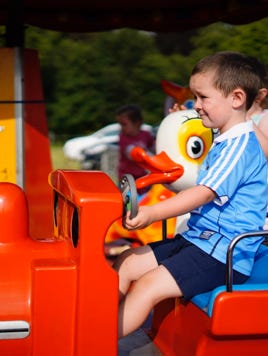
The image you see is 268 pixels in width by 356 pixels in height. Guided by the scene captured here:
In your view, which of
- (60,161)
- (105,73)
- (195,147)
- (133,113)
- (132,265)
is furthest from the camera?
(105,73)

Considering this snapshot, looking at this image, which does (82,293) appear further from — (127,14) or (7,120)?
(127,14)

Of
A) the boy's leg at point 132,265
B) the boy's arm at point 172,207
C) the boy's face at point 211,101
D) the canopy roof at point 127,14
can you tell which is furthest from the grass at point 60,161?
the boy's arm at point 172,207

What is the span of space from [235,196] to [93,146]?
7773 mm

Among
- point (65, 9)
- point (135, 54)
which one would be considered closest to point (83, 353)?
point (65, 9)

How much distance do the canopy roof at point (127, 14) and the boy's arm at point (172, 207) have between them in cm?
170

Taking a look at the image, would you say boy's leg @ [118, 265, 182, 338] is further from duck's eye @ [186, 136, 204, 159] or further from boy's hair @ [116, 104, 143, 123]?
boy's hair @ [116, 104, 143, 123]

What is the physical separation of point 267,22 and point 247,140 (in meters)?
2.88

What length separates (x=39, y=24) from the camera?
153 inches

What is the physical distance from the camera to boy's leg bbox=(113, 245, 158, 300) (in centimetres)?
230

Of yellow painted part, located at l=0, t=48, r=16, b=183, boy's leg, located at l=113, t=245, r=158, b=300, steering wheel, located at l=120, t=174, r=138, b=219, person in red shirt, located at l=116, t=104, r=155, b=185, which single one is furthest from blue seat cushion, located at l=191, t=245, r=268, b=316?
person in red shirt, located at l=116, t=104, r=155, b=185

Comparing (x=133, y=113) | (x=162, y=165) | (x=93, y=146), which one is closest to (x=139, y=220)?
(x=162, y=165)

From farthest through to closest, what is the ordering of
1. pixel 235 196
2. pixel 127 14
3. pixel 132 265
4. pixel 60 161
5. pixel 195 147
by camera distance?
pixel 60 161, pixel 127 14, pixel 195 147, pixel 132 265, pixel 235 196

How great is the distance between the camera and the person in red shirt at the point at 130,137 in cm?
554

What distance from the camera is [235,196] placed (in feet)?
7.18
